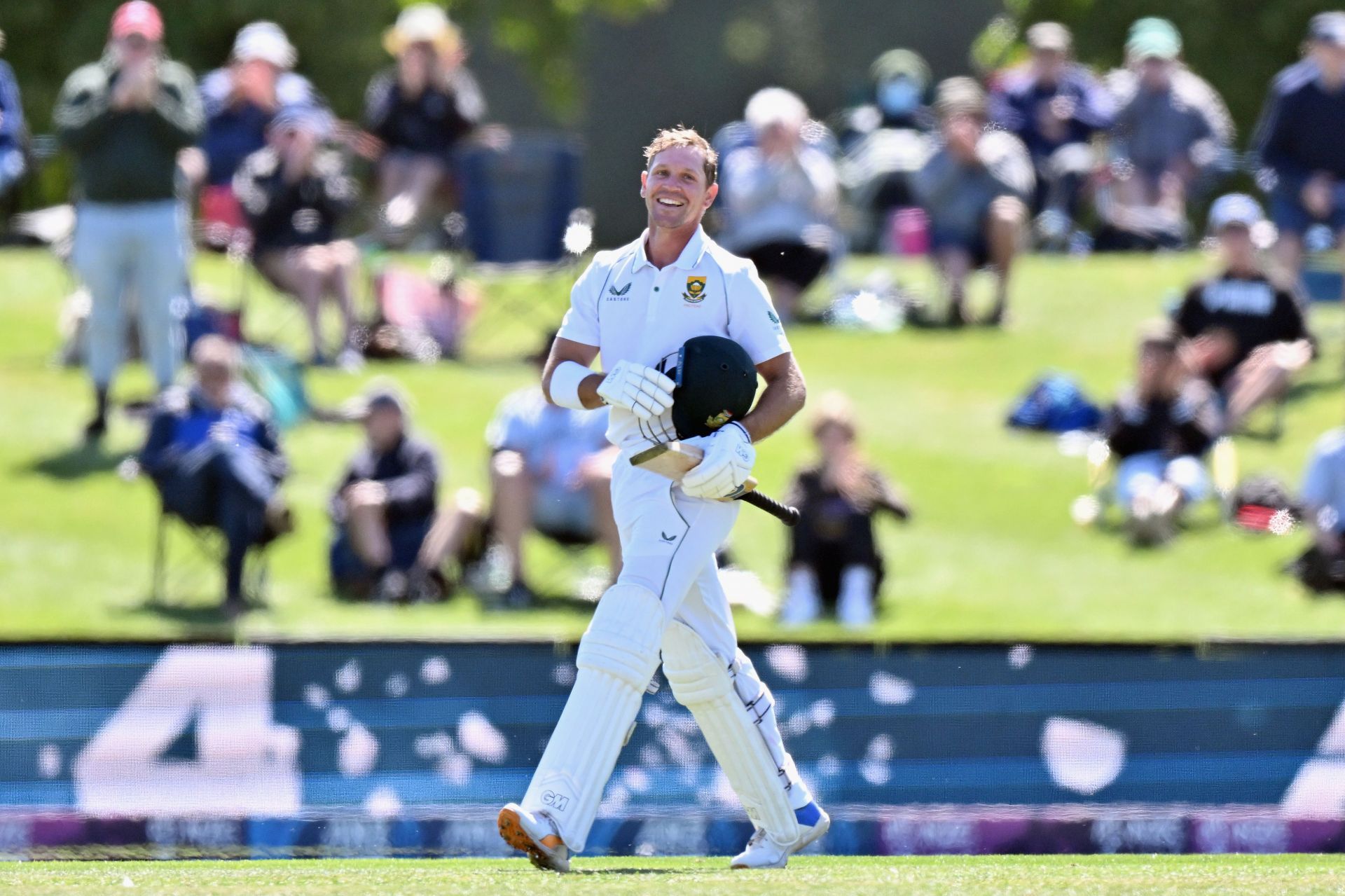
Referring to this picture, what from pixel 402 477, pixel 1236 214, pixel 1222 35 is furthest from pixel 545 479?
pixel 1222 35

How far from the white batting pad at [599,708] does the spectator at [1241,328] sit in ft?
26.6

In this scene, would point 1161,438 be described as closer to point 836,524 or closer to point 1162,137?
point 836,524

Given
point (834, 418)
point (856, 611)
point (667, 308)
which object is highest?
point (667, 308)

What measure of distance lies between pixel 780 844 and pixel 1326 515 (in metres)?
5.90

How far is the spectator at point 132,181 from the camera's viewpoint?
12.5 m

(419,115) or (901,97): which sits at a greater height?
(901,97)

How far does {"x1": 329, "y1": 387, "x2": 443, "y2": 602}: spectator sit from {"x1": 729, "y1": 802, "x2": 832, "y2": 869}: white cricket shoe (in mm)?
5097

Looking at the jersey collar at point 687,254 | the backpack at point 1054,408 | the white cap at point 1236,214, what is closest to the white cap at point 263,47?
the backpack at point 1054,408

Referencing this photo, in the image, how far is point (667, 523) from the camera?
625 cm

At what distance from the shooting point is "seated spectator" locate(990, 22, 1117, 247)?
17703 mm

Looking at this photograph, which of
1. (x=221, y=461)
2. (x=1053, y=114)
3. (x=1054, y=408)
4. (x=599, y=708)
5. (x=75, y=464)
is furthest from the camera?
(x=1053, y=114)

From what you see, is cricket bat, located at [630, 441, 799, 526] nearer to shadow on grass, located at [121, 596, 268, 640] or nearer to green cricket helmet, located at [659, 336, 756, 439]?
green cricket helmet, located at [659, 336, 756, 439]

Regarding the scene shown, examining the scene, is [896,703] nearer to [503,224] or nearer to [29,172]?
[503,224]

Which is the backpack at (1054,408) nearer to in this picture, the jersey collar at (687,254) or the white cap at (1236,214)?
the white cap at (1236,214)
